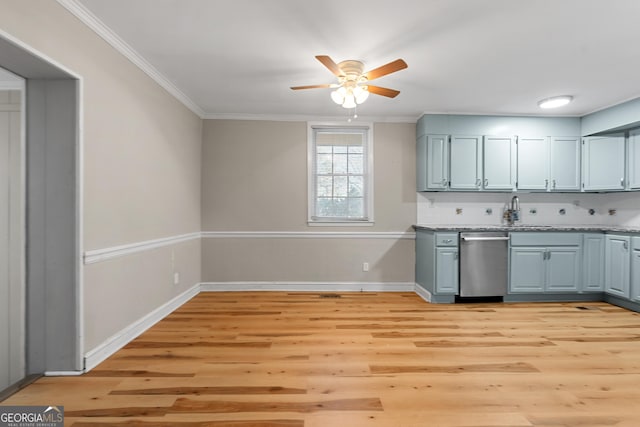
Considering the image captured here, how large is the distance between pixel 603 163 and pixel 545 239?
4.40ft

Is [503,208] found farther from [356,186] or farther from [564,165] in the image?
[356,186]

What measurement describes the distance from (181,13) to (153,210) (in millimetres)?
1847

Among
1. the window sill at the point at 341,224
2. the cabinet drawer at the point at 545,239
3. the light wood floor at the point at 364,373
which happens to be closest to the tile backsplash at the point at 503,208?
the cabinet drawer at the point at 545,239

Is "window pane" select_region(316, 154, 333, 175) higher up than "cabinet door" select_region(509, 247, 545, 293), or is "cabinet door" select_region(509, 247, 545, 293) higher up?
"window pane" select_region(316, 154, 333, 175)

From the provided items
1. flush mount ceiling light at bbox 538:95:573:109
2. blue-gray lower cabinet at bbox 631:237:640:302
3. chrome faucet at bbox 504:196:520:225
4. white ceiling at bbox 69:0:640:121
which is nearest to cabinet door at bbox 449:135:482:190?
white ceiling at bbox 69:0:640:121

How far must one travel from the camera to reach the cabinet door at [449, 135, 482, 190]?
4402 mm

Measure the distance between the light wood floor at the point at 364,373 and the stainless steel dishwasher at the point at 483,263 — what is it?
467 millimetres

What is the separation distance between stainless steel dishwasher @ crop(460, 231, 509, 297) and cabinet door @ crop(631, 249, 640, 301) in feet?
4.35

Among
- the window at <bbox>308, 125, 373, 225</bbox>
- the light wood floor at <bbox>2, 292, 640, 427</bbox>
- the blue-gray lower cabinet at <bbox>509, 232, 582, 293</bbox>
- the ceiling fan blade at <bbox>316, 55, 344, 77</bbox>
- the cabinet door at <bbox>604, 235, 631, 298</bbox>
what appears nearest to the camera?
the light wood floor at <bbox>2, 292, 640, 427</bbox>

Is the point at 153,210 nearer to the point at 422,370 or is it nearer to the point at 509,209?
the point at 422,370

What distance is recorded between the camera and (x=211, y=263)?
4.66m

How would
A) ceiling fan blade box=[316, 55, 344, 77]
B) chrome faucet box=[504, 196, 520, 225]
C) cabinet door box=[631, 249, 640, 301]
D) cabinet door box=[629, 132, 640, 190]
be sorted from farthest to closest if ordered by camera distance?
chrome faucet box=[504, 196, 520, 225]
cabinet door box=[629, 132, 640, 190]
cabinet door box=[631, 249, 640, 301]
ceiling fan blade box=[316, 55, 344, 77]

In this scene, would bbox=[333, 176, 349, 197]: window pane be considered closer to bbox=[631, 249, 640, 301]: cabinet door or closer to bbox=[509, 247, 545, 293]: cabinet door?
bbox=[509, 247, 545, 293]: cabinet door

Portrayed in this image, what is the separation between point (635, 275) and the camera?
378cm
